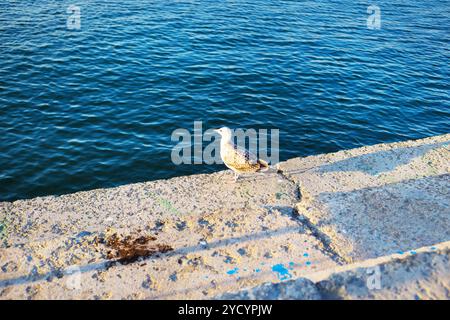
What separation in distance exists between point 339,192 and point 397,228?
1.13 m

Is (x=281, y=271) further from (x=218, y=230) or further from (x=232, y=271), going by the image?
(x=218, y=230)

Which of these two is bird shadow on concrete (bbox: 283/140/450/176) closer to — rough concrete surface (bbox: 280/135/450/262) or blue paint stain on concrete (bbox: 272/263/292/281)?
rough concrete surface (bbox: 280/135/450/262)

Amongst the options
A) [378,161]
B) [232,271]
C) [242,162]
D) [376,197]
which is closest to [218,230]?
[232,271]

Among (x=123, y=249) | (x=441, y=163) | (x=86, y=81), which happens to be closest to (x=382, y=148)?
(x=441, y=163)

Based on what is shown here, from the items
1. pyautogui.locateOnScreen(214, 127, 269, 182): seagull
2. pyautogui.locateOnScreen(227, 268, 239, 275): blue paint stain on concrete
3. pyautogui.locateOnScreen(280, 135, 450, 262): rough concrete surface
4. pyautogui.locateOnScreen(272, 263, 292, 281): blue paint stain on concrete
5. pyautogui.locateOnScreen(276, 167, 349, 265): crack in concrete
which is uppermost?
pyautogui.locateOnScreen(214, 127, 269, 182): seagull

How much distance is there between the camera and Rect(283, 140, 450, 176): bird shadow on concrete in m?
7.30

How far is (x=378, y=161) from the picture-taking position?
24.9 feet

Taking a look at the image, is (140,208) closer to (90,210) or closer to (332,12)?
(90,210)

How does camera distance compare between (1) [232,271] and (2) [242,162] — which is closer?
(1) [232,271]

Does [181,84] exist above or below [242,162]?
above

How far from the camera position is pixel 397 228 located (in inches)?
222

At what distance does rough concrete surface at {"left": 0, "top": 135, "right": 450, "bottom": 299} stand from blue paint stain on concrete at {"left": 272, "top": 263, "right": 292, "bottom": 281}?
0.01 meters

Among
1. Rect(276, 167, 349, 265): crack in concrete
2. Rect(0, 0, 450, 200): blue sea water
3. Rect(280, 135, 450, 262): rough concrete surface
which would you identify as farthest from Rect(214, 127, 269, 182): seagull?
Rect(0, 0, 450, 200): blue sea water

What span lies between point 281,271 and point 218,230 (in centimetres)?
112
